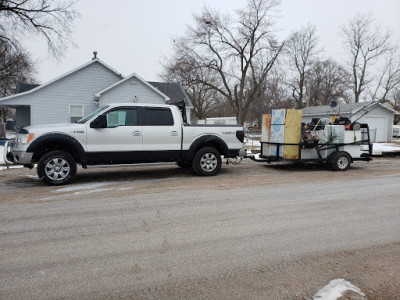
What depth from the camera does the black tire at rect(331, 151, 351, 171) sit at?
10609 mm

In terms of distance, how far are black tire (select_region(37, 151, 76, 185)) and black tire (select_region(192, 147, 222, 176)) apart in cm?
331

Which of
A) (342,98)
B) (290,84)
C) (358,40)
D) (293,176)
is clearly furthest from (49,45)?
(342,98)

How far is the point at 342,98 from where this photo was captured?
55.2 meters

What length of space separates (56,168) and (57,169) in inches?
1.3

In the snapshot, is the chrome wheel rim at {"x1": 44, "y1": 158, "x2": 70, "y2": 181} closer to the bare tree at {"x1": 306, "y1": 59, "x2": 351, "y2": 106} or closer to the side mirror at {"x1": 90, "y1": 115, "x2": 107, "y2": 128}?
the side mirror at {"x1": 90, "y1": 115, "x2": 107, "y2": 128}

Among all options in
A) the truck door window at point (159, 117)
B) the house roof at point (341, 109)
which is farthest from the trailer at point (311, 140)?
the house roof at point (341, 109)

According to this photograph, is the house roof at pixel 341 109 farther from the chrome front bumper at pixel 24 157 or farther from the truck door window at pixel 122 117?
the chrome front bumper at pixel 24 157

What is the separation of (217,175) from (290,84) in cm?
4467

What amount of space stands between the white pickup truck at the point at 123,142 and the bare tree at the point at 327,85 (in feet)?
158

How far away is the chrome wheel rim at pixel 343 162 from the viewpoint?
35.2 ft

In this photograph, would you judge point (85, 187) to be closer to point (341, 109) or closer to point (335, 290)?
point (335, 290)

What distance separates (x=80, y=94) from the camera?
20375 millimetres

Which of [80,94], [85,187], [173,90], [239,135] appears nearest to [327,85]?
[173,90]

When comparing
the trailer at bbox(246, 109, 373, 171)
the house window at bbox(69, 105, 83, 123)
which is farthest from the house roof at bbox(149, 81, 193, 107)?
the trailer at bbox(246, 109, 373, 171)
